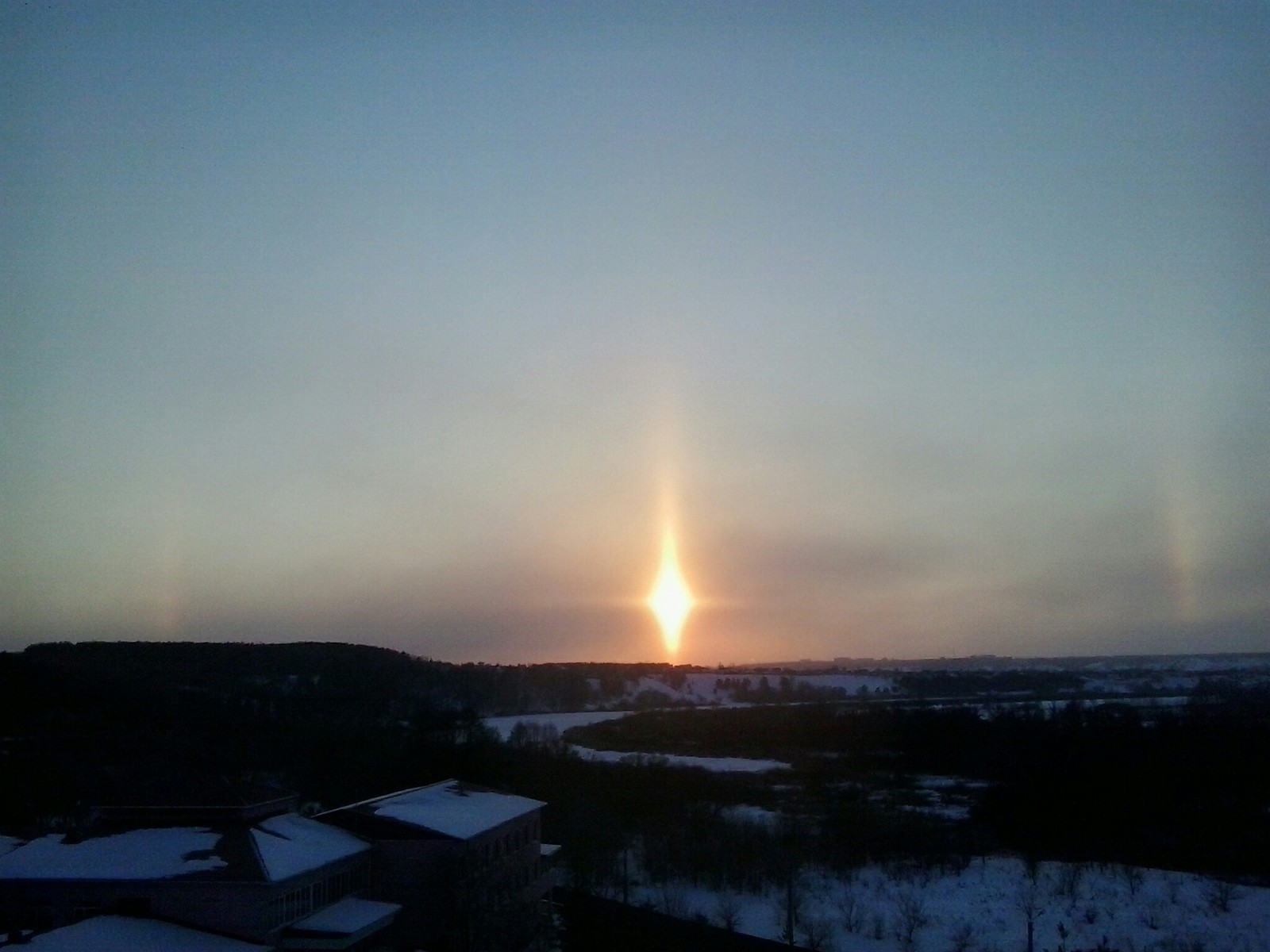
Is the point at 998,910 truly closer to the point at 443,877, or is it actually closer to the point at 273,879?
the point at 443,877

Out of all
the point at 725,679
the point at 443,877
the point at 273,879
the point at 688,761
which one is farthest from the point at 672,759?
the point at 725,679

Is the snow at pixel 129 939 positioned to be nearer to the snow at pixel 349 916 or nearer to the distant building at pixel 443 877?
the snow at pixel 349 916

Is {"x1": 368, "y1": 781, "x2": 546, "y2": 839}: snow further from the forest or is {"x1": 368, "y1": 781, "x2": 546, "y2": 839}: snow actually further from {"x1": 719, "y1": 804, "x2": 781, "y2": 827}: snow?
{"x1": 719, "y1": 804, "x2": 781, "y2": 827}: snow

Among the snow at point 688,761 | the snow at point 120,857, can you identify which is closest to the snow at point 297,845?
the snow at point 120,857

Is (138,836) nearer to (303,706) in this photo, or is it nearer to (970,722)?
(303,706)

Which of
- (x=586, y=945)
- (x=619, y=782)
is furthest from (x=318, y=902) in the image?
(x=619, y=782)
